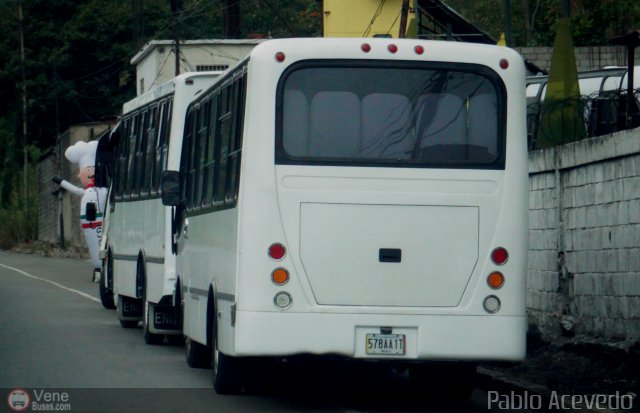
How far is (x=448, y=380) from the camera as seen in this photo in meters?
12.4

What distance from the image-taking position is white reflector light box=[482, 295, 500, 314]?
35.8ft

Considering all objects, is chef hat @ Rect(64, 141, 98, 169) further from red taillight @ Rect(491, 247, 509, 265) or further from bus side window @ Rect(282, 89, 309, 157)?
red taillight @ Rect(491, 247, 509, 265)

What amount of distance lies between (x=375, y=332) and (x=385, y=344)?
0.40 feet

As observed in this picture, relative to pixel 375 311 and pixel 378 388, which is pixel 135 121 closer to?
pixel 378 388

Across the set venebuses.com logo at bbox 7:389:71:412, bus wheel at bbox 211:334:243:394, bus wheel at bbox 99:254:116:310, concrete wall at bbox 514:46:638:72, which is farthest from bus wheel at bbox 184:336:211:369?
concrete wall at bbox 514:46:638:72

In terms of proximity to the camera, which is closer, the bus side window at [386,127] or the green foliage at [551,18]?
the bus side window at [386,127]

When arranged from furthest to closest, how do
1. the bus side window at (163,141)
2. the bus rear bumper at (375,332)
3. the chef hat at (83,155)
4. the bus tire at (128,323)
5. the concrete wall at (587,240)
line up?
the chef hat at (83,155), the bus tire at (128,323), the bus side window at (163,141), the concrete wall at (587,240), the bus rear bumper at (375,332)

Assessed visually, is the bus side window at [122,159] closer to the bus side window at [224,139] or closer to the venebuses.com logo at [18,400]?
the bus side window at [224,139]

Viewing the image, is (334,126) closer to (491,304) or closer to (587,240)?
(491,304)

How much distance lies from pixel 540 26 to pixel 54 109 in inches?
914

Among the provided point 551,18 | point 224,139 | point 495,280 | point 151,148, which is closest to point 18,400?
point 224,139

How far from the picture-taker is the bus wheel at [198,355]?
14336 millimetres

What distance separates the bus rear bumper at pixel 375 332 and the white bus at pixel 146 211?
528cm

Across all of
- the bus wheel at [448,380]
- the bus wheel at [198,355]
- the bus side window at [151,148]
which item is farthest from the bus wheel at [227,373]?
the bus side window at [151,148]
